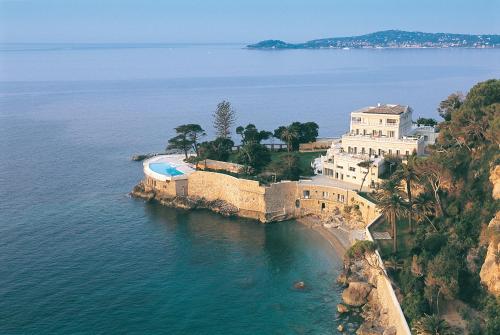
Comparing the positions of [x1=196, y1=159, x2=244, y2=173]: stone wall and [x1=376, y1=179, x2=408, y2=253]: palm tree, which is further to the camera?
[x1=196, y1=159, x2=244, y2=173]: stone wall

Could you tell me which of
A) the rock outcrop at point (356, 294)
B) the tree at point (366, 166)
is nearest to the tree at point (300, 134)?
the tree at point (366, 166)

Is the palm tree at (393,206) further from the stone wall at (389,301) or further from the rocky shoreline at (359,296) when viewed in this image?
the rocky shoreline at (359,296)

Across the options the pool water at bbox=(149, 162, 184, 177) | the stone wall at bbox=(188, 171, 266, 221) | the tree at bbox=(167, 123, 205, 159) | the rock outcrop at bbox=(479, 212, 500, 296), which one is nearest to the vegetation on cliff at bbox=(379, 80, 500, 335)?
the rock outcrop at bbox=(479, 212, 500, 296)

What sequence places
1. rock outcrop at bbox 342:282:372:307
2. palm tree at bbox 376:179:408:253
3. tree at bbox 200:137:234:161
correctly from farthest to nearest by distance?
tree at bbox 200:137:234:161 < palm tree at bbox 376:179:408:253 < rock outcrop at bbox 342:282:372:307

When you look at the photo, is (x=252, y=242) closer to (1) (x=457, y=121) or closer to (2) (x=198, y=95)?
(1) (x=457, y=121)

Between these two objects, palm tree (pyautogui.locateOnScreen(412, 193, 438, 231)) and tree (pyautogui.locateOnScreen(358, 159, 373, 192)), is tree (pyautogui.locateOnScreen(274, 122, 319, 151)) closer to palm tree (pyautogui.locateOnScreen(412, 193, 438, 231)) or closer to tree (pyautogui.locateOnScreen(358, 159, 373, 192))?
tree (pyautogui.locateOnScreen(358, 159, 373, 192))

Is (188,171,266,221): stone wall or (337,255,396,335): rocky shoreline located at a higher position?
(188,171,266,221): stone wall

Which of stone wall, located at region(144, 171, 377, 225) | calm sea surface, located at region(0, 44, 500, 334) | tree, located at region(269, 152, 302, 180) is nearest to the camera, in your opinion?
calm sea surface, located at region(0, 44, 500, 334)

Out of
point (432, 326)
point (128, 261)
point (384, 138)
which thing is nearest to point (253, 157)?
point (384, 138)
